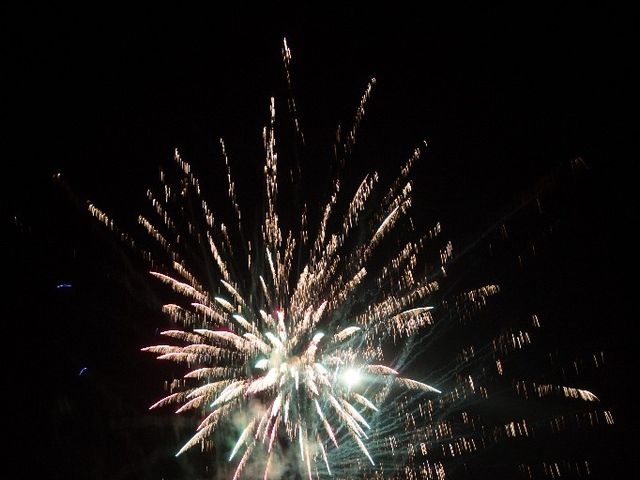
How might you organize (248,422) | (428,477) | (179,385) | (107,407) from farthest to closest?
(428,477)
(107,407)
(179,385)
(248,422)

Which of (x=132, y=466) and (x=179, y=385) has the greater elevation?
(x=179, y=385)

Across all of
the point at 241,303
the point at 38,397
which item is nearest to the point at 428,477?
the point at 38,397

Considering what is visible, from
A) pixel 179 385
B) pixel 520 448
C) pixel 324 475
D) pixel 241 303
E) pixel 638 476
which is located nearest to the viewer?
pixel 241 303

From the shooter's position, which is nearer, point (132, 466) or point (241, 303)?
point (241, 303)

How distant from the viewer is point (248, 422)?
1223 centimetres

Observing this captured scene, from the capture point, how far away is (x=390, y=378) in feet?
36.4

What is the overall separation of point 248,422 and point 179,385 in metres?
2.13

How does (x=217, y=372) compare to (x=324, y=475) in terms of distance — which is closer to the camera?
(x=217, y=372)

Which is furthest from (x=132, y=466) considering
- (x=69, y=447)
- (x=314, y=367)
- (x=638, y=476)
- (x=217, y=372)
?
(x=638, y=476)

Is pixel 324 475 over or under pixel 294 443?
under

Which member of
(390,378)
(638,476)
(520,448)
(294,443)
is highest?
(390,378)

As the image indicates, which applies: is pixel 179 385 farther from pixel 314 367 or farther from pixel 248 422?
pixel 314 367

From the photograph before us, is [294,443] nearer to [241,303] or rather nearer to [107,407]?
[241,303]

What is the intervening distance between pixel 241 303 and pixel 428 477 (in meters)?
15.6
